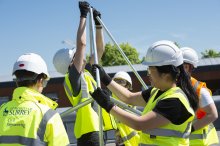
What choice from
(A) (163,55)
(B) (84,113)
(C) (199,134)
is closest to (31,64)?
(A) (163,55)

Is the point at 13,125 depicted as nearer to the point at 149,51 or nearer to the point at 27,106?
the point at 27,106

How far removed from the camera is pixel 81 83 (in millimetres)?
4336

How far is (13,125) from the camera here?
2879 mm

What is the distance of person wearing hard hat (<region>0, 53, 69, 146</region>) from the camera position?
282 cm

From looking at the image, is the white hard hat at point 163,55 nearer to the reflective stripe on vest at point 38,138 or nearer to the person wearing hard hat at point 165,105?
the person wearing hard hat at point 165,105

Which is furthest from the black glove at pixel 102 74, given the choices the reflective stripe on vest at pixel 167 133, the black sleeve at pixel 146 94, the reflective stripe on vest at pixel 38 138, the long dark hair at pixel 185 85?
the reflective stripe on vest at pixel 38 138

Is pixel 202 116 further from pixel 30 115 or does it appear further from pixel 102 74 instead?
pixel 30 115

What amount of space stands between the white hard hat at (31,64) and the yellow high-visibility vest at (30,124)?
0.16 meters

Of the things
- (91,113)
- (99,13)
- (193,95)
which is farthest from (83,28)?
(193,95)

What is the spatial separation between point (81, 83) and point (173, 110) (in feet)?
5.08

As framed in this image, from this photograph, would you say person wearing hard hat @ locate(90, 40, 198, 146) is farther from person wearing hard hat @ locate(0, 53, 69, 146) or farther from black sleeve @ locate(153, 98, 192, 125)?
person wearing hard hat @ locate(0, 53, 69, 146)

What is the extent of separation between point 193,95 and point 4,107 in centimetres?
156

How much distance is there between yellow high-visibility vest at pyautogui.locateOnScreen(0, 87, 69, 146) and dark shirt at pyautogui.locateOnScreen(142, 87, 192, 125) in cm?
75

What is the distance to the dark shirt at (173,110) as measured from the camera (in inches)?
119
